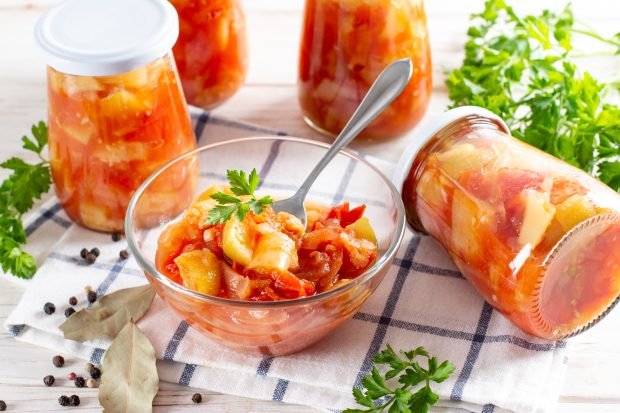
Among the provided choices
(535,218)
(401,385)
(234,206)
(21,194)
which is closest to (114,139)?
(21,194)

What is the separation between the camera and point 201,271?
2199 mm

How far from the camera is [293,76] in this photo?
345 centimetres

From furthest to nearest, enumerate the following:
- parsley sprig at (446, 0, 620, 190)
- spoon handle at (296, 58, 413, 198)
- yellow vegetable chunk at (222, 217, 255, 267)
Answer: parsley sprig at (446, 0, 620, 190) → spoon handle at (296, 58, 413, 198) → yellow vegetable chunk at (222, 217, 255, 267)

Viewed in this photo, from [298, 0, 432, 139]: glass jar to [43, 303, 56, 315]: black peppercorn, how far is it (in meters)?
1.09

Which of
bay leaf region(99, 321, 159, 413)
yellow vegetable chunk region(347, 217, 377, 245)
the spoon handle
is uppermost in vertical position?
the spoon handle

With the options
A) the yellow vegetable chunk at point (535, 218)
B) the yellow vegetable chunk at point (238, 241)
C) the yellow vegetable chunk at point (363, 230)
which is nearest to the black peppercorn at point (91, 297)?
the yellow vegetable chunk at point (238, 241)

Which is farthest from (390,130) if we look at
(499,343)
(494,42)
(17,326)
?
(17,326)

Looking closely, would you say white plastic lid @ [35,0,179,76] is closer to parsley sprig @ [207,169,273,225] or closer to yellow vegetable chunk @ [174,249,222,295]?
parsley sprig @ [207,169,273,225]

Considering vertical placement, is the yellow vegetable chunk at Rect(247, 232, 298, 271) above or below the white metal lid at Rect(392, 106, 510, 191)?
below

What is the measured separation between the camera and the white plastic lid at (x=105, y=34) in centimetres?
239

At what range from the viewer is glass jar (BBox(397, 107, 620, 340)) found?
2.17 meters

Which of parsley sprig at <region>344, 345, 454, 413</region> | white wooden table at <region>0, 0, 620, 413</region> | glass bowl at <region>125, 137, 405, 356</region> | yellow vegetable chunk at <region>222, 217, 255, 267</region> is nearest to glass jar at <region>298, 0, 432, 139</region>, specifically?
white wooden table at <region>0, 0, 620, 413</region>

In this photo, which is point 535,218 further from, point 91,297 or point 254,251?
point 91,297

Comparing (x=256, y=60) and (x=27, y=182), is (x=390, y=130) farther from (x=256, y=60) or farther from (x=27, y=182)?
(x=27, y=182)
